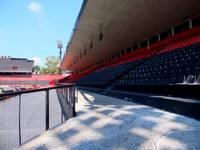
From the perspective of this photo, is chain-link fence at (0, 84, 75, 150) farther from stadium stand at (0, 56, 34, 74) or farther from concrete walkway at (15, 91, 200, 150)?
stadium stand at (0, 56, 34, 74)

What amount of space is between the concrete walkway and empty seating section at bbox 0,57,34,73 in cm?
3551

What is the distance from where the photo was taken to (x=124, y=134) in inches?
75.0

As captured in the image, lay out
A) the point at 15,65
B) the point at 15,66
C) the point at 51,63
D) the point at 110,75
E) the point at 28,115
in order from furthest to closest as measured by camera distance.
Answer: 1. the point at 51,63
2. the point at 15,65
3. the point at 15,66
4. the point at 110,75
5. the point at 28,115

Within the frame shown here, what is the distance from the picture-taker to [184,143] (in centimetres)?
158

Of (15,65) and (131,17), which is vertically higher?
(15,65)

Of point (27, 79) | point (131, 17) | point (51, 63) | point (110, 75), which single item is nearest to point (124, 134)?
point (131, 17)

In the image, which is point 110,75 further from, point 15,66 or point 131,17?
point 15,66

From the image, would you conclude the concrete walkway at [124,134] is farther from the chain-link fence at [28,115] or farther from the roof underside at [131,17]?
the roof underside at [131,17]

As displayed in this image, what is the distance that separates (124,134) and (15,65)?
3959 centimetres

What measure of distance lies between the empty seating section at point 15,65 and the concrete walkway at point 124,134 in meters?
35.5

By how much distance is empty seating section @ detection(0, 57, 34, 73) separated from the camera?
3378 centimetres

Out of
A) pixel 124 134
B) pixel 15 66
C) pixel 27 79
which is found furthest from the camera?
pixel 15 66

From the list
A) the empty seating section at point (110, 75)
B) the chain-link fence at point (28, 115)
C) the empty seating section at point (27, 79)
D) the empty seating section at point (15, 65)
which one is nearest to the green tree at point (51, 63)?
the empty seating section at point (15, 65)

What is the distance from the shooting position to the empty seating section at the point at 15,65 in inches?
1330
